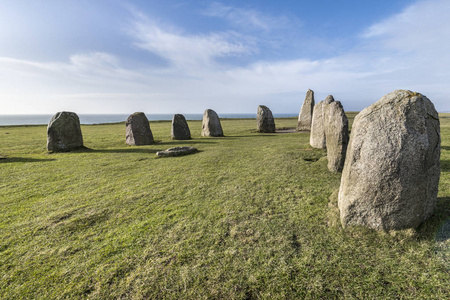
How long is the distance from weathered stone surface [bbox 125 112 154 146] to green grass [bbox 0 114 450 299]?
736 centimetres

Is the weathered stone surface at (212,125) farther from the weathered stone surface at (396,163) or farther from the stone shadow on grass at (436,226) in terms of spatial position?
the stone shadow on grass at (436,226)

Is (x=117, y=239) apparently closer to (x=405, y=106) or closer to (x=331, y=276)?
(x=331, y=276)

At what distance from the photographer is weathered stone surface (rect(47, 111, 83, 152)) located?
11156 millimetres

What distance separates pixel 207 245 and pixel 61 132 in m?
11.6

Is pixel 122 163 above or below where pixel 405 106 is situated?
below

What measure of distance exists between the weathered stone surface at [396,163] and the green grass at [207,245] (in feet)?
0.96

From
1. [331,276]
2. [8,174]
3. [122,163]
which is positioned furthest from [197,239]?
[8,174]

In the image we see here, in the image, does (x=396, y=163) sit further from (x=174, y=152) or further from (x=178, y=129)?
(x=178, y=129)

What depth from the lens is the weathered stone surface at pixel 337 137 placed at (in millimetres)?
6254

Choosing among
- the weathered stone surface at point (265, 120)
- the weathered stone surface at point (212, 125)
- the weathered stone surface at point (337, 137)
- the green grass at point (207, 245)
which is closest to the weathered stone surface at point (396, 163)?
the green grass at point (207, 245)

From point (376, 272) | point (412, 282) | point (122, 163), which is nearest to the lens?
point (412, 282)

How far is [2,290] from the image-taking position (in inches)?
102

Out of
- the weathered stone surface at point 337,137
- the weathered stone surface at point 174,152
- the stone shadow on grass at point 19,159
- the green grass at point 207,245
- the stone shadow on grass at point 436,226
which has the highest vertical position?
the weathered stone surface at point 337,137

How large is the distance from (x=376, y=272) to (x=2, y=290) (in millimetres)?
4381
